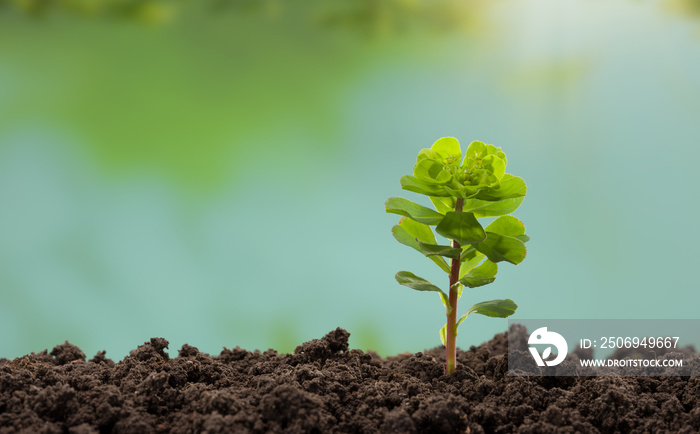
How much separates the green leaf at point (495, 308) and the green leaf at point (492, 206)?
237 millimetres

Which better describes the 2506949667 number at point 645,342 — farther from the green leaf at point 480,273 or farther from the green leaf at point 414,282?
the green leaf at point 414,282

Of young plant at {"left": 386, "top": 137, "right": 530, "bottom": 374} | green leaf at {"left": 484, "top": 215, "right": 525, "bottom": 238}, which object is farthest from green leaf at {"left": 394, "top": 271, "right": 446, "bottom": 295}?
green leaf at {"left": 484, "top": 215, "right": 525, "bottom": 238}

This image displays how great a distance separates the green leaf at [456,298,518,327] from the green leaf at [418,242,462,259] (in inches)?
6.2

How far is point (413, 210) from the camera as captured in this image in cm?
160

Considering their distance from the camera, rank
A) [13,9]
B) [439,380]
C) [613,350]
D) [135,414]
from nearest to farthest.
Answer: [135,414]
[439,380]
[613,350]
[13,9]

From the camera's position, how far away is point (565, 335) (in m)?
1.79

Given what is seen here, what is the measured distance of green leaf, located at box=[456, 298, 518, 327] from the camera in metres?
1.56

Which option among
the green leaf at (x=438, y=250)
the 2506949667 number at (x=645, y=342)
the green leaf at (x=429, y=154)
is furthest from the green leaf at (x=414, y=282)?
the 2506949667 number at (x=645, y=342)

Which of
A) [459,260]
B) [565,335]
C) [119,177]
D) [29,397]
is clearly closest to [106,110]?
[119,177]

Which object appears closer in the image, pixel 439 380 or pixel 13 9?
pixel 439 380

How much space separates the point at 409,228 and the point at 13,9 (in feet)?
8.99

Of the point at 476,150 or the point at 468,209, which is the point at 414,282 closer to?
the point at 468,209

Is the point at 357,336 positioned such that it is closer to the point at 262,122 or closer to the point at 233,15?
the point at 262,122

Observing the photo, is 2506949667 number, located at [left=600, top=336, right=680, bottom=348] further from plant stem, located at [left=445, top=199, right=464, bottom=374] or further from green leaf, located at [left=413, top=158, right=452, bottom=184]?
green leaf, located at [left=413, top=158, right=452, bottom=184]
